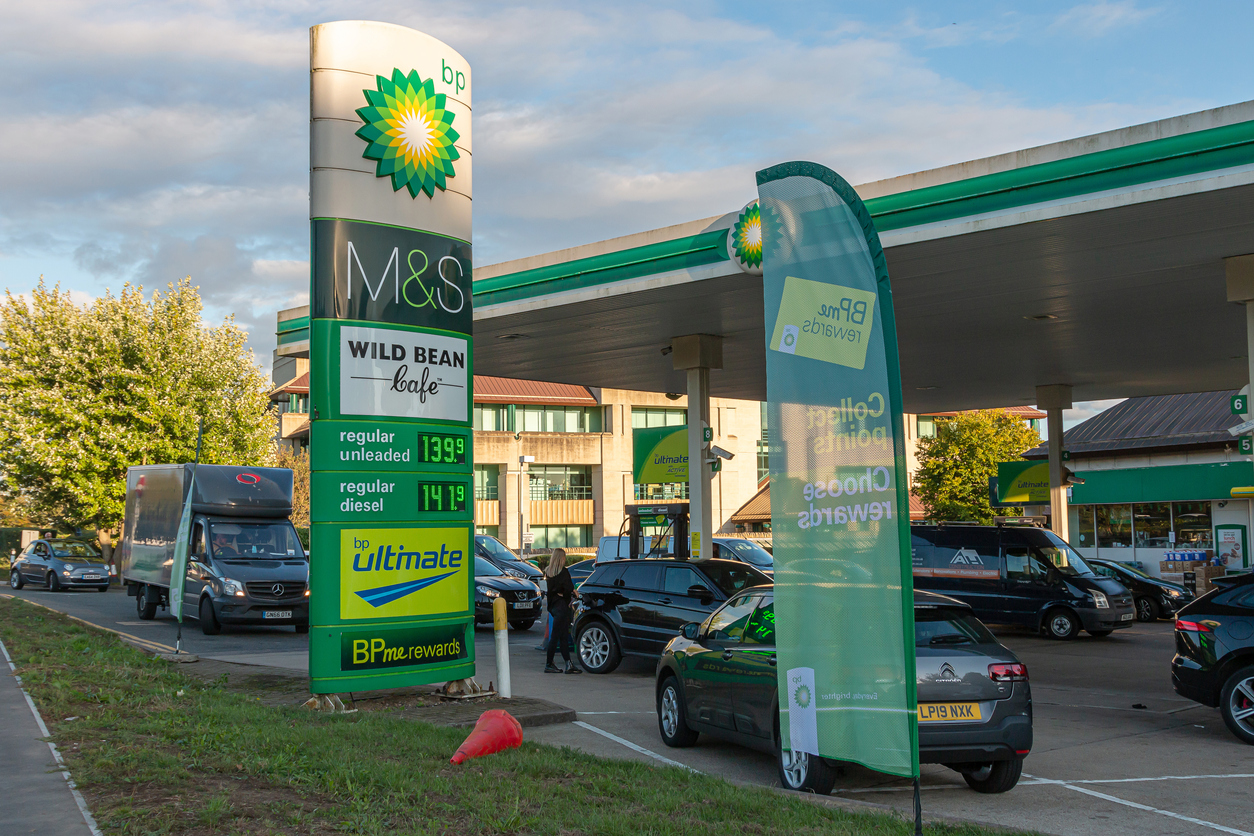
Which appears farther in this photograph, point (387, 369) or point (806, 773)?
point (387, 369)

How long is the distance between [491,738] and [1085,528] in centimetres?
3748

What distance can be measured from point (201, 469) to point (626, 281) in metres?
9.55

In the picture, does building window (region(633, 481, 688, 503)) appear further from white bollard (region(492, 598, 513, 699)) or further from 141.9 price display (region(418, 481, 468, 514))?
white bollard (region(492, 598, 513, 699))

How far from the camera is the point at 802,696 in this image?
21.0ft

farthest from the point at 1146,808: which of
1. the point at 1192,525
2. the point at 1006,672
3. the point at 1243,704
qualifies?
the point at 1192,525

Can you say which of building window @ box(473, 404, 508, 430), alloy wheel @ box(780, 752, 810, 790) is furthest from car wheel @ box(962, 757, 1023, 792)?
building window @ box(473, 404, 508, 430)

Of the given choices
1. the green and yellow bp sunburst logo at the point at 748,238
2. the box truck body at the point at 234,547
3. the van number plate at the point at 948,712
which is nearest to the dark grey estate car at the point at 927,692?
the van number plate at the point at 948,712

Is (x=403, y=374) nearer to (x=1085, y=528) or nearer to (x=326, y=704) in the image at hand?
(x=326, y=704)

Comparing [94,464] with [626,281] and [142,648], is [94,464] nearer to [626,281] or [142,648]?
[142,648]

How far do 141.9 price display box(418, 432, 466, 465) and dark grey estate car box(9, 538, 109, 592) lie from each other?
28.3 meters

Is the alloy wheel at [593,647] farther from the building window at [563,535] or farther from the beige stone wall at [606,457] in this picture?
the building window at [563,535]

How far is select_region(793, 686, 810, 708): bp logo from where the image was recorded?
637cm

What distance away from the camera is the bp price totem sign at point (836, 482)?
229 inches

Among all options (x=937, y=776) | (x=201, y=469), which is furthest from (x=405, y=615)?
(x=201, y=469)
